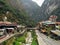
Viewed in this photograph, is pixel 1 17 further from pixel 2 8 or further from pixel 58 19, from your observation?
pixel 58 19

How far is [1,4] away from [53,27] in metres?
27.7

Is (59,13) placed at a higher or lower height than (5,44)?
higher

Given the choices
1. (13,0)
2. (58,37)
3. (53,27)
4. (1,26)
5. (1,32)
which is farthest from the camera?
(13,0)

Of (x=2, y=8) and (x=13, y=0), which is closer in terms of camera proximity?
(x=2, y=8)

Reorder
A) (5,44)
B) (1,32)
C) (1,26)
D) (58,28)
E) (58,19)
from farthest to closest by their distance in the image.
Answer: (58,19) < (58,28) < (1,26) < (1,32) < (5,44)

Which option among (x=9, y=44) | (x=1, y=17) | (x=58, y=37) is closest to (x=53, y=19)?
(x=1, y=17)

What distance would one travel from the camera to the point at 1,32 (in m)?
32.3

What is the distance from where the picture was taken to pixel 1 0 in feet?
289

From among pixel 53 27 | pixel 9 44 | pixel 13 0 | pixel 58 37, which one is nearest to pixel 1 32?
pixel 9 44

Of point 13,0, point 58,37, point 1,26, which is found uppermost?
point 13,0

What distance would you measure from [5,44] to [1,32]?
39.0 feet

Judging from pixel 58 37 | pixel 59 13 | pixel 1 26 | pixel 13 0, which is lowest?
pixel 58 37

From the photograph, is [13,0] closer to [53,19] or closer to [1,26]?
[53,19]

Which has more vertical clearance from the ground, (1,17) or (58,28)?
(1,17)
